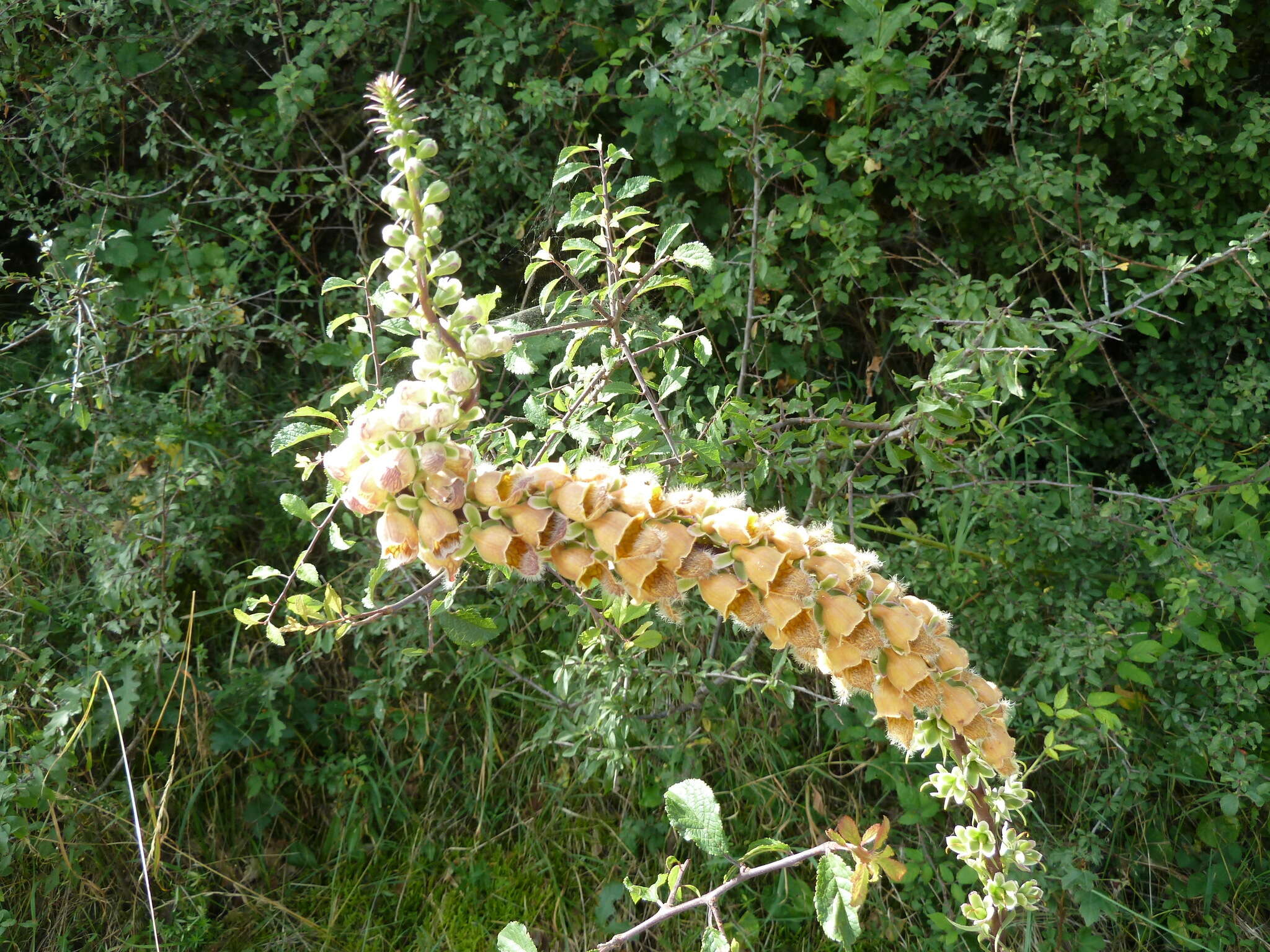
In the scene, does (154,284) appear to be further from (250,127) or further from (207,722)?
(207,722)

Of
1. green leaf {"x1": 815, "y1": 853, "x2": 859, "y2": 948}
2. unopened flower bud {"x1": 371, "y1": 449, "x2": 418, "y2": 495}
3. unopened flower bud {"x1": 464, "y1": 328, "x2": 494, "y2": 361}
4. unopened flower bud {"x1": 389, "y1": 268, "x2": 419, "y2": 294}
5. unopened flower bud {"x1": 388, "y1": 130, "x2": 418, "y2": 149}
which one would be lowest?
green leaf {"x1": 815, "y1": 853, "x2": 859, "y2": 948}

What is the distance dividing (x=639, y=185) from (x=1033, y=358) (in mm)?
929

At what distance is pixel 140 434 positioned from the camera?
235 centimetres

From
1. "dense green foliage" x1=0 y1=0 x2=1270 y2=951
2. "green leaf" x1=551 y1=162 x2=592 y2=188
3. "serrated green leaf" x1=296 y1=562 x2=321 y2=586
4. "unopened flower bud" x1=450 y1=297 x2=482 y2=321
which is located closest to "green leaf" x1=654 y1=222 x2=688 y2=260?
"green leaf" x1=551 y1=162 x2=592 y2=188

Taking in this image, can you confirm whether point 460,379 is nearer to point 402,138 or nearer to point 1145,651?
point 402,138

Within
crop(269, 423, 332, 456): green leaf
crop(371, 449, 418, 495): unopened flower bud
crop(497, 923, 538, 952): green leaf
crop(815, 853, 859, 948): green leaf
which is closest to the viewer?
crop(371, 449, 418, 495): unopened flower bud

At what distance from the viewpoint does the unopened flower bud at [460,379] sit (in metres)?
0.70

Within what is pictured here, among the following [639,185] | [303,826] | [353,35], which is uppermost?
[639,185]

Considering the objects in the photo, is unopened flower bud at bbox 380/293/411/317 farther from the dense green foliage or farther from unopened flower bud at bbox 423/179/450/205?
the dense green foliage

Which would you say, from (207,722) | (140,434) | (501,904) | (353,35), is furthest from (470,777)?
(353,35)

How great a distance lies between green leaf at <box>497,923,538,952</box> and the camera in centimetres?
88

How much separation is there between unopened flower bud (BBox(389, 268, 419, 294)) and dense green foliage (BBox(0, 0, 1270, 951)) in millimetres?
815

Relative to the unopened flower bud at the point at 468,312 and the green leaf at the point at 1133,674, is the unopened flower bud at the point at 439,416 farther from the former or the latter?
the green leaf at the point at 1133,674

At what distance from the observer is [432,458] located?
2.17ft
